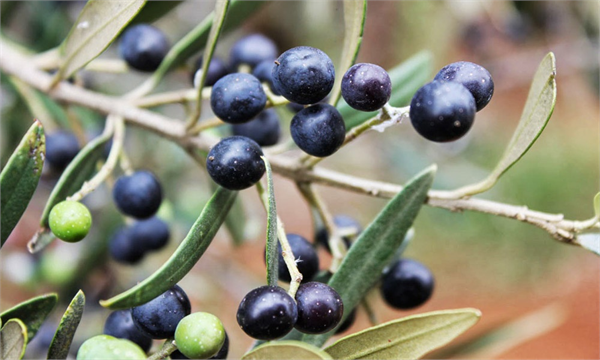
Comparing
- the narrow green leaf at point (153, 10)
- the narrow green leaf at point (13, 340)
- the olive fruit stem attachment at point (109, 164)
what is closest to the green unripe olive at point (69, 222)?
the olive fruit stem attachment at point (109, 164)

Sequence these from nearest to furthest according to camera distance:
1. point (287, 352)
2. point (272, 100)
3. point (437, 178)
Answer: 1. point (287, 352)
2. point (272, 100)
3. point (437, 178)

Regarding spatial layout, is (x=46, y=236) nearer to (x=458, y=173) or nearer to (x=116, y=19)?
(x=116, y=19)

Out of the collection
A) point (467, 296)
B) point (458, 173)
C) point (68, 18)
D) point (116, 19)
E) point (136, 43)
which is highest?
A: point (467, 296)

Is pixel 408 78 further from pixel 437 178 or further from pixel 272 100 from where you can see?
pixel 437 178

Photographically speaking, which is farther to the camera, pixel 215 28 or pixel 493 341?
pixel 493 341

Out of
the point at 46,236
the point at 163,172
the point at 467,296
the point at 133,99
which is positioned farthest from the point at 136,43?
the point at 467,296

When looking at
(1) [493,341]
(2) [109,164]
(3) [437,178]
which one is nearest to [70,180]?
(2) [109,164]

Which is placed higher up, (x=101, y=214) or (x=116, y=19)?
(x=101, y=214)
